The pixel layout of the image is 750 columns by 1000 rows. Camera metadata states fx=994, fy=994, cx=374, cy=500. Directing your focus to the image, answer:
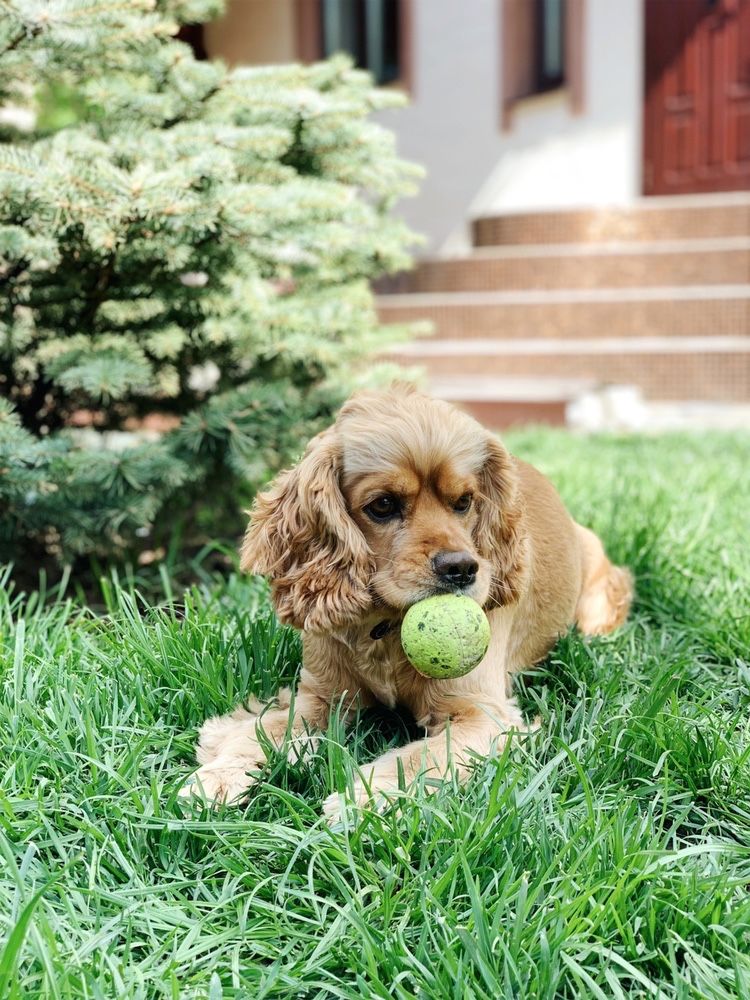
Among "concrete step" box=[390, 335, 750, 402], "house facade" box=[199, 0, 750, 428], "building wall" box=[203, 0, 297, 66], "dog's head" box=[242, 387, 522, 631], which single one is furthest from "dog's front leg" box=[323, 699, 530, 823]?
"building wall" box=[203, 0, 297, 66]

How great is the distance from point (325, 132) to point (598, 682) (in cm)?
231

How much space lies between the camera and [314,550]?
89.7 inches

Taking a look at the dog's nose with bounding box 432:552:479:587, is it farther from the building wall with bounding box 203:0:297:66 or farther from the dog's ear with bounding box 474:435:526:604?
the building wall with bounding box 203:0:297:66

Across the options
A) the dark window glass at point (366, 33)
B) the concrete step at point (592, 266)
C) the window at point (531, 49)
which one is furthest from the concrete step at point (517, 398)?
the dark window glass at point (366, 33)

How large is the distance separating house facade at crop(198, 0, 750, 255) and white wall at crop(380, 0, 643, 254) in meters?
0.01

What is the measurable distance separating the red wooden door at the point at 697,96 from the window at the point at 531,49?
938 millimetres

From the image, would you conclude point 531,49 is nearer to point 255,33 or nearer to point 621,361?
point 255,33

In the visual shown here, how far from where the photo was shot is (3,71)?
123 inches

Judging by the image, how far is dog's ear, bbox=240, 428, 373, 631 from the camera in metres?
2.21

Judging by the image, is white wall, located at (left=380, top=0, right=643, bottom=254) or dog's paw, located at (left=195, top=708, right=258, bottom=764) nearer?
dog's paw, located at (left=195, top=708, right=258, bottom=764)

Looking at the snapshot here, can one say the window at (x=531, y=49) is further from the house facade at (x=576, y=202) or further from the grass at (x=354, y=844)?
the grass at (x=354, y=844)

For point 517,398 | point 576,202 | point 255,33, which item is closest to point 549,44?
point 576,202

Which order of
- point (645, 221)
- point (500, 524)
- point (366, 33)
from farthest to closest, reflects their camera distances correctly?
point (366, 33)
point (645, 221)
point (500, 524)

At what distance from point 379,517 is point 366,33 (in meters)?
11.9
